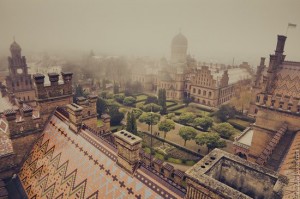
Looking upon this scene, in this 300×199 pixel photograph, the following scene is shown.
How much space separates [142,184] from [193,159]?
78.5 ft

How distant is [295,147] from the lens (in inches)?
652

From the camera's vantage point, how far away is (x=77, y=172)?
37.1 feet

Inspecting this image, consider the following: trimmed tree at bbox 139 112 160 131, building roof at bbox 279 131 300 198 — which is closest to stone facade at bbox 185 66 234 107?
trimmed tree at bbox 139 112 160 131

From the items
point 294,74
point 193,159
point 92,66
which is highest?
point 294,74

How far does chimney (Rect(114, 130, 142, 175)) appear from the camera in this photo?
30.9 feet

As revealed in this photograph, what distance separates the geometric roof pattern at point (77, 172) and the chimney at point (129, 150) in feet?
1.16

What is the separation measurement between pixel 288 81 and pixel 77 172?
2696 centimetres

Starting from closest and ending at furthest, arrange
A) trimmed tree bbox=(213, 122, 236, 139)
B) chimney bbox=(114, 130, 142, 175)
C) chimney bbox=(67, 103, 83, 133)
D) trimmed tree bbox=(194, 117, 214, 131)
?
chimney bbox=(114, 130, 142, 175) → chimney bbox=(67, 103, 83, 133) → trimmed tree bbox=(213, 122, 236, 139) → trimmed tree bbox=(194, 117, 214, 131)

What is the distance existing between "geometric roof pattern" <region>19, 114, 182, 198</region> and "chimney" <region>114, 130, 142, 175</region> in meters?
0.35

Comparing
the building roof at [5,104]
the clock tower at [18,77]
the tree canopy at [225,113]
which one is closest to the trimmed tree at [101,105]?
the clock tower at [18,77]

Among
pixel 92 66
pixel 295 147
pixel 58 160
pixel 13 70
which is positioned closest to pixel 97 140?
pixel 58 160

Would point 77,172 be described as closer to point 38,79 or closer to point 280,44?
point 38,79

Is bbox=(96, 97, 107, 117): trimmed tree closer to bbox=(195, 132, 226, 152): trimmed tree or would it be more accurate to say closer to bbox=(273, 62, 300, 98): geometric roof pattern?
bbox=(195, 132, 226, 152): trimmed tree

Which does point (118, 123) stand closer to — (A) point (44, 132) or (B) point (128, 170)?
(A) point (44, 132)
